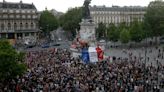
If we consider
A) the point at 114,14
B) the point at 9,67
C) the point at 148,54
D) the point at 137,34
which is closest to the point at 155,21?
the point at 137,34

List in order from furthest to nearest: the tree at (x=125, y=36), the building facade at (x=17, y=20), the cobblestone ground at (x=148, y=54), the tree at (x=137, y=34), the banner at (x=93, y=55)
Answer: the building facade at (x=17, y=20), the tree at (x=137, y=34), the tree at (x=125, y=36), the cobblestone ground at (x=148, y=54), the banner at (x=93, y=55)

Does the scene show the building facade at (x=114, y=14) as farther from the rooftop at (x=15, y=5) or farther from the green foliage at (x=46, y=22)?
the rooftop at (x=15, y=5)

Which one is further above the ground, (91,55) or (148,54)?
(91,55)

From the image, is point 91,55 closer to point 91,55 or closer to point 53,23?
point 91,55

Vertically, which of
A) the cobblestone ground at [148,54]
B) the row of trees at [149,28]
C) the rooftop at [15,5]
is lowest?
the cobblestone ground at [148,54]

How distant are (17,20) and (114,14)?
55950 millimetres

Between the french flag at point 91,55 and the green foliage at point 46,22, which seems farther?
the green foliage at point 46,22

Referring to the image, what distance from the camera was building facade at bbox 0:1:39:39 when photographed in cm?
11638

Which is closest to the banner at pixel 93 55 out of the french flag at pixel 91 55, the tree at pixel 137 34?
the french flag at pixel 91 55

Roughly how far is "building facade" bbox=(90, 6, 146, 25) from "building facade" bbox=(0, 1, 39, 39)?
36.9 meters

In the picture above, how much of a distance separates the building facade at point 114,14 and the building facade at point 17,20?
121 feet

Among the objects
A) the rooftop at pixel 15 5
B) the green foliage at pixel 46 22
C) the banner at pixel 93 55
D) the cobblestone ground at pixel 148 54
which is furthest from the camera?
the green foliage at pixel 46 22

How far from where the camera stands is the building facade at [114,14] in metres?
161

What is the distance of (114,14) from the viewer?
6570 inches
